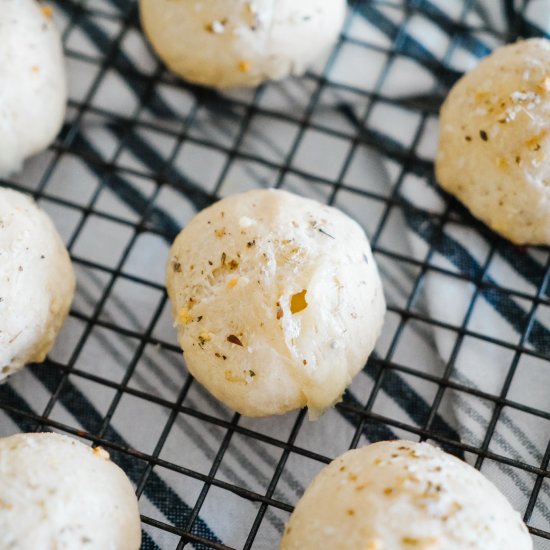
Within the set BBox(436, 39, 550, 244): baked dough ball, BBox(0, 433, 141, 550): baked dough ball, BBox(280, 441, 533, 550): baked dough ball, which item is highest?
BBox(436, 39, 550, 244): baked dough ball

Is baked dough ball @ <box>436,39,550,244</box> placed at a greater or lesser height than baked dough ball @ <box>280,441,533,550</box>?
greater

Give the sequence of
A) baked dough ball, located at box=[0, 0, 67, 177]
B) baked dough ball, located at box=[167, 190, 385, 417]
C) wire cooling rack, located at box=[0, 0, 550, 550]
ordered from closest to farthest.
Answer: baked dough ball, located at box=[167, 190, 385, 417] < wire cooling rack, located at box=[0, 0, 550, 550] < baked dough ball, located at box=[0, 0, 67, 177]

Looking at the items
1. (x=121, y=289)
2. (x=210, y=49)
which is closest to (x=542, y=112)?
(x=210, y=49)

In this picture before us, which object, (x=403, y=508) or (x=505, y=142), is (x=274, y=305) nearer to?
(x=403, y=508)

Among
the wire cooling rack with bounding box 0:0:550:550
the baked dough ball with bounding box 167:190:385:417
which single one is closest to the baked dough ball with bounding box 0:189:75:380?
the wire cooling rack with bounding box 0:0:550:550

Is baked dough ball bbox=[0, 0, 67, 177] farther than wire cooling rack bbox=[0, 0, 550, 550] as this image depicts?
Yes

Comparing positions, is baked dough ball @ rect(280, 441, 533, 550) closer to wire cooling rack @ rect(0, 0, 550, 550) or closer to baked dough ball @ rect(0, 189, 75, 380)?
wire cooling rack @ rect(0, 0, 550, 550)
